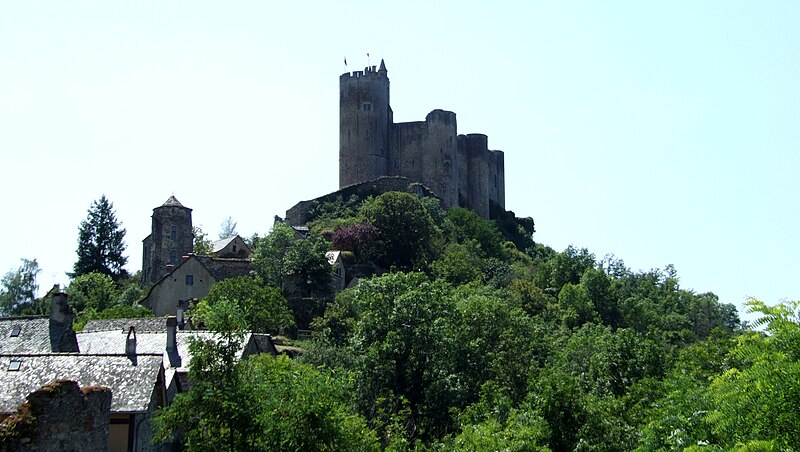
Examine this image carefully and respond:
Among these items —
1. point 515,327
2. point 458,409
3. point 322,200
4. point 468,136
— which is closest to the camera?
point 458,409

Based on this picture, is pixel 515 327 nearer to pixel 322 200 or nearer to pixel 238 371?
pixel 238 371

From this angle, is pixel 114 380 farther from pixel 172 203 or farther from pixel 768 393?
pixel 172 203

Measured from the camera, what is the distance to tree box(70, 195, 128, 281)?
9062 cm

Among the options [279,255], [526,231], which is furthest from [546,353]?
[526,231]

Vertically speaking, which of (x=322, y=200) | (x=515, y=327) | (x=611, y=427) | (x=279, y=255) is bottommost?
(x=611, y=427)

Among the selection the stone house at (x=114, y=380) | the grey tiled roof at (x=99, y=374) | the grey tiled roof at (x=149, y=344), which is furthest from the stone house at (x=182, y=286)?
the grey tiled roof at (x=99, y=374)

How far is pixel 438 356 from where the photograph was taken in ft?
133

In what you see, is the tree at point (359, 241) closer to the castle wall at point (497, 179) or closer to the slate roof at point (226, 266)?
the slate roof at point (226, 266)

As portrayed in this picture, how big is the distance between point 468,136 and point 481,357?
218ft

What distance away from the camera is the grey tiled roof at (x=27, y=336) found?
34.7 metres

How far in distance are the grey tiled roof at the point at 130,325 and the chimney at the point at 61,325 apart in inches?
238

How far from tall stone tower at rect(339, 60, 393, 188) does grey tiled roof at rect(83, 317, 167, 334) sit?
5206 centimetres

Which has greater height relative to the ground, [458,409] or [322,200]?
[322,200]

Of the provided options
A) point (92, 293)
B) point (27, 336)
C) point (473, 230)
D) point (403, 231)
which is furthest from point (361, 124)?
point (27, 336)
